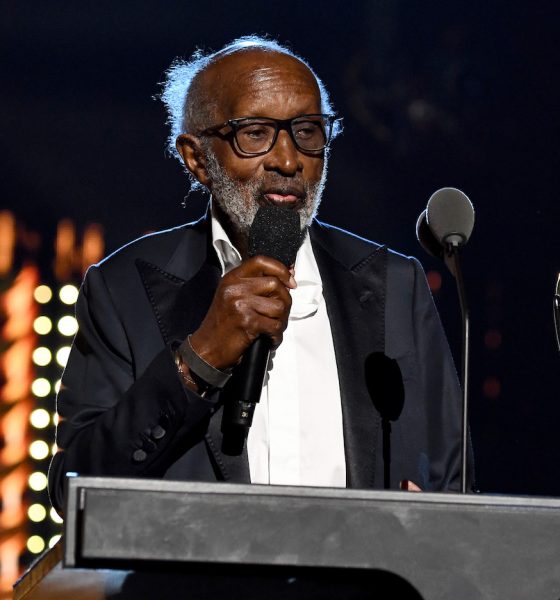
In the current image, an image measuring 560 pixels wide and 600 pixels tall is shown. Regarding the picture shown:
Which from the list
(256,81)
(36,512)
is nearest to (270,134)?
(256,81)

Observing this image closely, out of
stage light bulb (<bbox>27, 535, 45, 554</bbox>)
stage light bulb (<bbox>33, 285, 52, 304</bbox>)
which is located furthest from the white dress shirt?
stage light bulb (<bbox>27, 535, 45, 554</bbox>)

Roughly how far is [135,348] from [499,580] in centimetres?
84

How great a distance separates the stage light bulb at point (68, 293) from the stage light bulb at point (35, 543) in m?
0.82

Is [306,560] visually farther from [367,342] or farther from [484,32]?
[484,32]

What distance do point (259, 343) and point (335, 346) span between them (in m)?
0.42

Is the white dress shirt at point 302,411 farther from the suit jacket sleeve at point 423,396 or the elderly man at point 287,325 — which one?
the suit jacket sleeve at point 423,396

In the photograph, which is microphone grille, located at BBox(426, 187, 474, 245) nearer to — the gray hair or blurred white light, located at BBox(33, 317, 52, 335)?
the gray hair

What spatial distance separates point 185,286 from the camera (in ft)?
6.02

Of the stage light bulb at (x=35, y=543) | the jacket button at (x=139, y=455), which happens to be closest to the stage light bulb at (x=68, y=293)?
the stage light bulb at (x=35, y=543)

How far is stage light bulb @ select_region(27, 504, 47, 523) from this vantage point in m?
3.67

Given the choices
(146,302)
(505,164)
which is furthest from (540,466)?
(146,302)

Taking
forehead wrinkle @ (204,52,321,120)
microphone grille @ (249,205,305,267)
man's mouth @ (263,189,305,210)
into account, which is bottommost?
microphone grille @ (249,205,305,267)

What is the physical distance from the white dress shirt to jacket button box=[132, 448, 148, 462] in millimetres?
263

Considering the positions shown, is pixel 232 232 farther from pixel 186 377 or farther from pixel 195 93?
pixel 186 377
